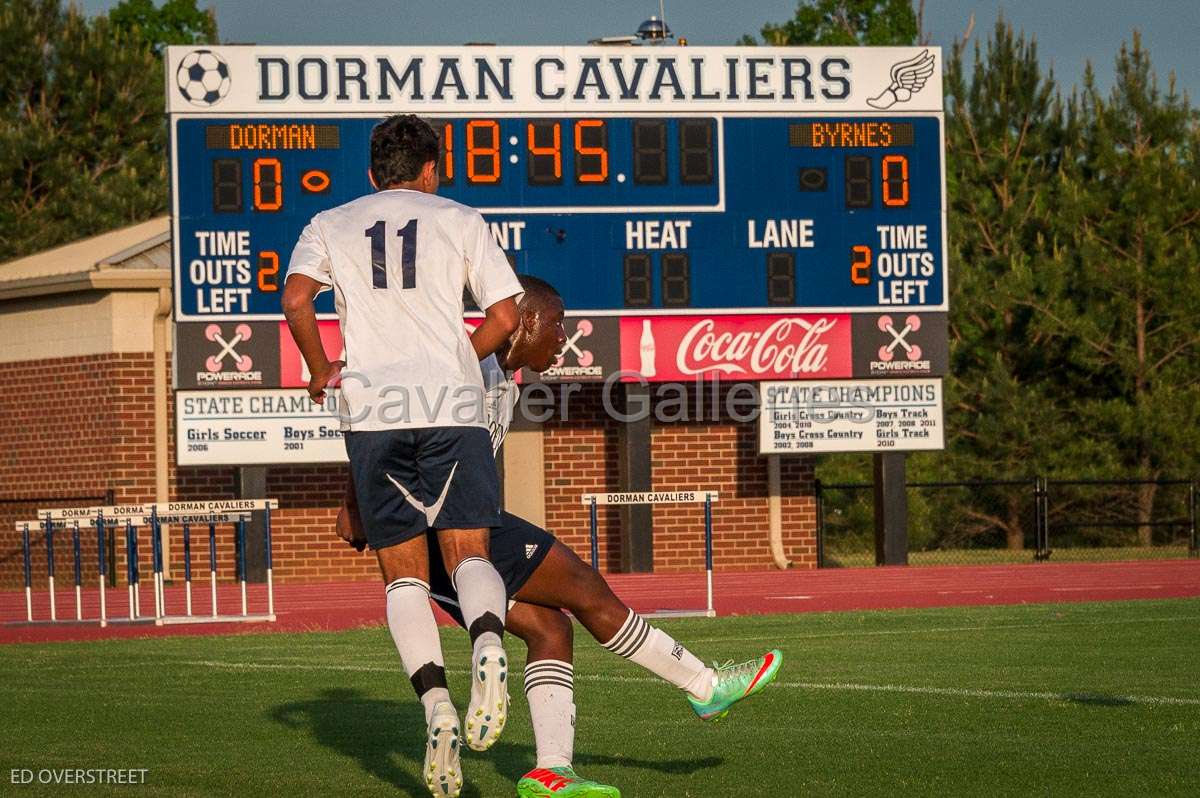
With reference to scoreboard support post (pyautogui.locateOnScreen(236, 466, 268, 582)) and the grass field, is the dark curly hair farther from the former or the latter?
scoreboard support post (pyautogui.locateOnScreen(236, 466, 268, 582))

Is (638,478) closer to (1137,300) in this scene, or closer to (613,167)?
(613,167)

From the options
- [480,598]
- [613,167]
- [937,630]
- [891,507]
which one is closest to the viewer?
[480,598]

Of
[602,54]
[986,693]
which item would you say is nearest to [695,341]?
[602,54]

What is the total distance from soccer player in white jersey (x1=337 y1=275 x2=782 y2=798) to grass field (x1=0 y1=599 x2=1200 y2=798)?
357 mm

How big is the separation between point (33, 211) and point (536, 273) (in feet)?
73.5

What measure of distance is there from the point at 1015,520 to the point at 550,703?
28142mm

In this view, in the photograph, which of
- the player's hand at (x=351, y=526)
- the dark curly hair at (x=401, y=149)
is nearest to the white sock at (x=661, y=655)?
the player's hand at (x=351, y=526)

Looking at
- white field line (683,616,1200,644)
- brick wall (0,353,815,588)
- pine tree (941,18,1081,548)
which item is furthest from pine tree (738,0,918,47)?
white field line (683,616,1200,644)

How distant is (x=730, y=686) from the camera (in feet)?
20.4

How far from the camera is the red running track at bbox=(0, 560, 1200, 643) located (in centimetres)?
1645

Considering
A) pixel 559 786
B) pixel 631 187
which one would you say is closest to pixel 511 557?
pixel 559 786

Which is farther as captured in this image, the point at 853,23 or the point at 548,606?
the point at 853,23

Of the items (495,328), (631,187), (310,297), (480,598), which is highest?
(631,187)

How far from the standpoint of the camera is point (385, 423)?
543 centimetres
